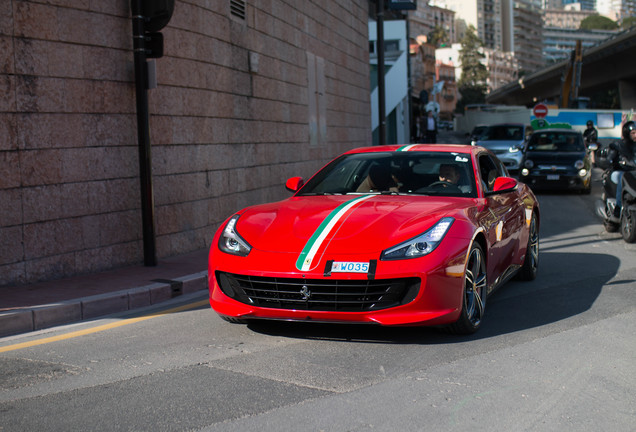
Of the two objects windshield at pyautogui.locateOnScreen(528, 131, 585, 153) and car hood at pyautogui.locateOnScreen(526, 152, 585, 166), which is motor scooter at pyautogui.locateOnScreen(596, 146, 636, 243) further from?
windshield at pyautogui.locateOnScreen(528, 131, 585, 153)

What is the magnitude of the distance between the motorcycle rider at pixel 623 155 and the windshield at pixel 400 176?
5.71 metres

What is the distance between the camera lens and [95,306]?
6934 mm

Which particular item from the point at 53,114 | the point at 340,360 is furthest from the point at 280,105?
the point at 340,360

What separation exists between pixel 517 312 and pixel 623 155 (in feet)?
20.9

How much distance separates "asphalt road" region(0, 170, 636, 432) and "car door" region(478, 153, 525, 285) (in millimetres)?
406

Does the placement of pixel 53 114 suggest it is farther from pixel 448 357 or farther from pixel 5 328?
pixel 448 357

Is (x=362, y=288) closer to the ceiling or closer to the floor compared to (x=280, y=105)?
closer to the floor

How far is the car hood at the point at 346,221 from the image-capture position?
5324 mm

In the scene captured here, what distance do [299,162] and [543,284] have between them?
9484mm

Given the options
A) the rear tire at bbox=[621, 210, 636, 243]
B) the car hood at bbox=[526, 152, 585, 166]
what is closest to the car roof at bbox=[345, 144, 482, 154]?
the rear tire at bbox=[621, 210, 636, 243]

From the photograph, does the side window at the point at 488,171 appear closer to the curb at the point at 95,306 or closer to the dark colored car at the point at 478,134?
the curb at the point at 95,306

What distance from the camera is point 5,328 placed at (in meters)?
6.23

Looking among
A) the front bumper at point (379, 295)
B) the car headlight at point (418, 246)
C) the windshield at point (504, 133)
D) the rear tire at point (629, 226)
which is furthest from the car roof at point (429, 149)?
the windshield at point (504, 133)

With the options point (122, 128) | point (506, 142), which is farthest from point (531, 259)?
point (506, 142)
